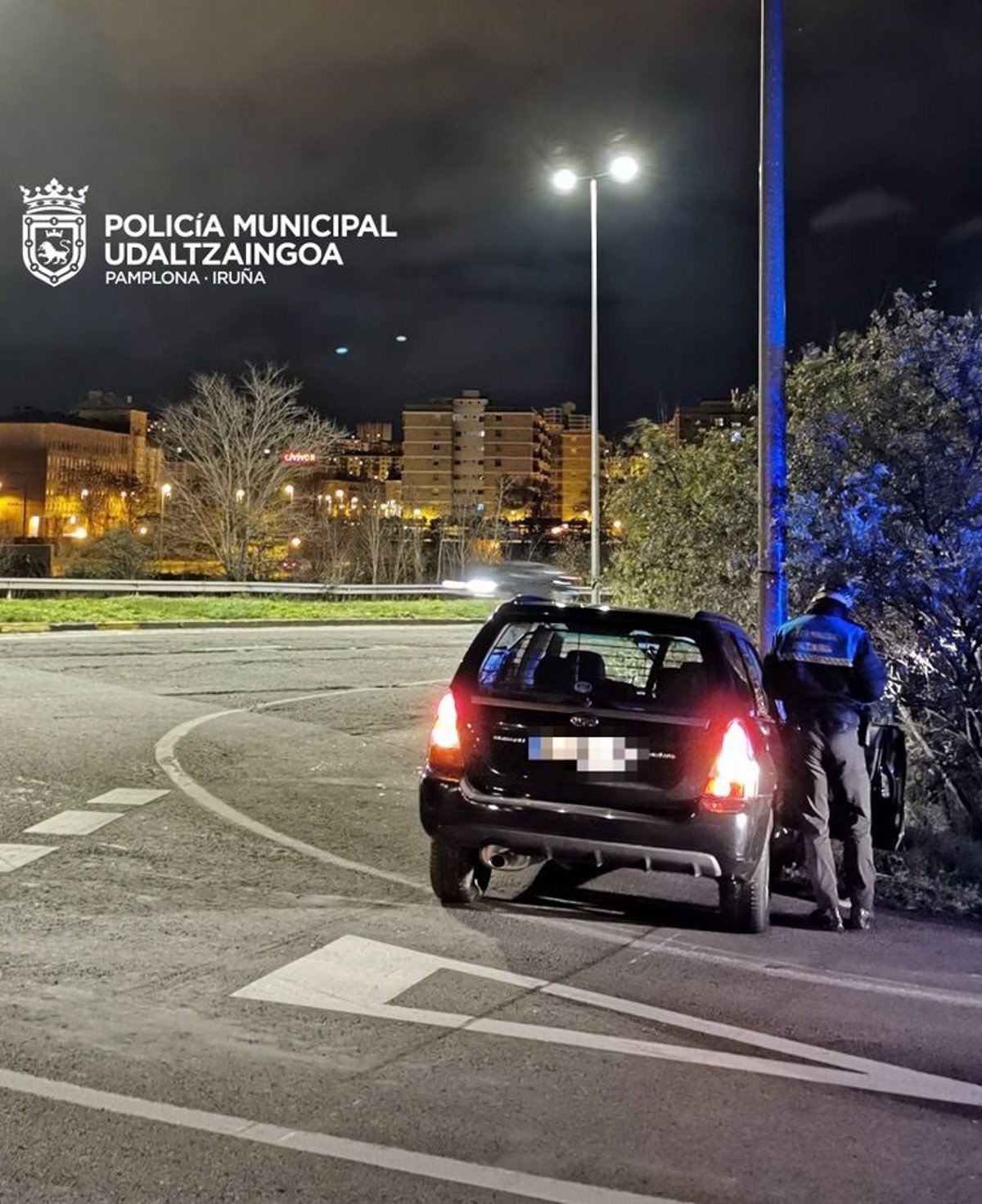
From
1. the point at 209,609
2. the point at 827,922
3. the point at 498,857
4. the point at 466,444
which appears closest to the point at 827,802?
the point at 827,922

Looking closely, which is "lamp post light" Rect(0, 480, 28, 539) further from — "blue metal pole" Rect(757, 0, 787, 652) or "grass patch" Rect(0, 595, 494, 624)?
"blue metal pole" Rect(757, 0, 787, 652)

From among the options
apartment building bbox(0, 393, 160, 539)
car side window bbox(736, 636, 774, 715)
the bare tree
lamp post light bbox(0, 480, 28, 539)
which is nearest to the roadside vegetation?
car side window bbox(736, 636, 774, 715)

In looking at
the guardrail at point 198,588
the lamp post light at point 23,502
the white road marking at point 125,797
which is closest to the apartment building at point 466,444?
the lamp post light at point 23,502

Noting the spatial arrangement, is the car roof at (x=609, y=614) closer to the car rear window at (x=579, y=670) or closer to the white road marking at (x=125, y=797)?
the car rear window at (x=579, y=670)

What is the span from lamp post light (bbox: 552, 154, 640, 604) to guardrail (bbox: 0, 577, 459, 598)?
1768cm

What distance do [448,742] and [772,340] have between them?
4.55m

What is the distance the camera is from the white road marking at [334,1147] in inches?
147

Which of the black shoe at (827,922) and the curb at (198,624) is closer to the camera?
the black shoe at (827,922)

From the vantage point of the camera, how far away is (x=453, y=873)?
7125 millimetres

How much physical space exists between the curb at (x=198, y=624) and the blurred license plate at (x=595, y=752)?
23.1m

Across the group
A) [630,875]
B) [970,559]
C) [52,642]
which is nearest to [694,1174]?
[630,875]

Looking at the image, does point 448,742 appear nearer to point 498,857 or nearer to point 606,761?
point 498,857

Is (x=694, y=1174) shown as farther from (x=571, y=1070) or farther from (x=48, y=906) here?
(x=48, y=906)

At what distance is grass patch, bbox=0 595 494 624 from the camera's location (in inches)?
1258
